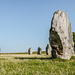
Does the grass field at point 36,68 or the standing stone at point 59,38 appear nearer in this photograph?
the grass field at point 36,68

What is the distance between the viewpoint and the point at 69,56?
→ 16.0 meters

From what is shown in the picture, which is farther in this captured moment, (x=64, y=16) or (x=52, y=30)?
(x=64, y=16)

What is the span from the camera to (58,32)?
1547 centimetres

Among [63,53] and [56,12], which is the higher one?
[56,12]

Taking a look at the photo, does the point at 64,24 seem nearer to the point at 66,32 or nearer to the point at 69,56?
the point at 66,32

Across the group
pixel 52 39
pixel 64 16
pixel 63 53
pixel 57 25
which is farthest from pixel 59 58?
pixel 64 16

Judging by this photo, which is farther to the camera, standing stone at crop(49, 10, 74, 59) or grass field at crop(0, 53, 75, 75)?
standing stone at crop(49, 10, 74, 59)

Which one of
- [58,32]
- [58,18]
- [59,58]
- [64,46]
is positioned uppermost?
[58,18]

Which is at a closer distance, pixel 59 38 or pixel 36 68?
pixel 36 68

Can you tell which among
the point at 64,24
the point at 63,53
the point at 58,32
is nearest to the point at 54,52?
the point at 63,53

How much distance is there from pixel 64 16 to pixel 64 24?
1.09 m

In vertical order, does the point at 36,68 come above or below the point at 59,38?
below

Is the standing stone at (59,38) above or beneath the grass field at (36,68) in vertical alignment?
above

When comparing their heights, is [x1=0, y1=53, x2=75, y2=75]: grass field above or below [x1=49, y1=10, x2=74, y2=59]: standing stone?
below
